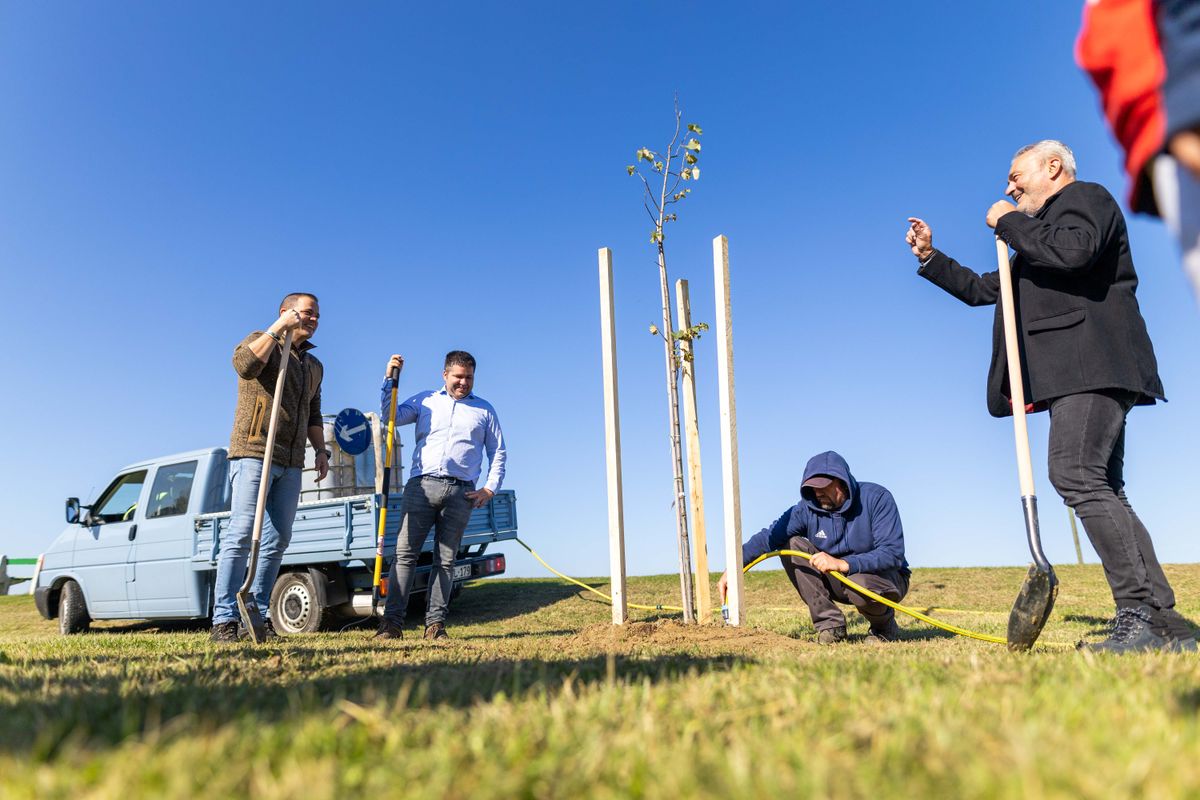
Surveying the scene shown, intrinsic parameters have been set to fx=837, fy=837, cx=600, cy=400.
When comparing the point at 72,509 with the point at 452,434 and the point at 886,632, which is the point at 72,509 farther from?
the point at 886,632

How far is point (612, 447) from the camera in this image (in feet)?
18.1

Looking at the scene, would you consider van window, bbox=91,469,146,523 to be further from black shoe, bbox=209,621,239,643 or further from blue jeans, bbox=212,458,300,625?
black shoe, bbox=209,621,239,643

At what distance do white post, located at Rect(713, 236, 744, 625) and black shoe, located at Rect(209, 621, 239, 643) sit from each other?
305 cm

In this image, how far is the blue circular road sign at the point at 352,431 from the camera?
9.52m

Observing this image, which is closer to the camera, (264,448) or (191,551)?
(264,448)

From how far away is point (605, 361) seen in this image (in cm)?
568

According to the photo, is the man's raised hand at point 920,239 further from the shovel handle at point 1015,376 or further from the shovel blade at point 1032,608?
the shovel blade at point 1032,608

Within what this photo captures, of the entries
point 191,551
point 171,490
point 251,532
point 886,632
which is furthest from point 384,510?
point 886,632

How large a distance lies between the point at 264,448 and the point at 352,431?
4.61m

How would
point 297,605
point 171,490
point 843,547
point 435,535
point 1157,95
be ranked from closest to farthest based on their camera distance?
point 1157,95
point 843,547
point 435,535
point 297,605
point 171,490

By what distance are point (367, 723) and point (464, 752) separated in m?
0.27

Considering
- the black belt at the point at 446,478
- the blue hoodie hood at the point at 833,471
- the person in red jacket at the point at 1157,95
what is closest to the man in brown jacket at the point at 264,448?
the black belt at the point at 446,478

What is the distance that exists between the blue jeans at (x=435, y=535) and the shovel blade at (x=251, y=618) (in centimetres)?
115

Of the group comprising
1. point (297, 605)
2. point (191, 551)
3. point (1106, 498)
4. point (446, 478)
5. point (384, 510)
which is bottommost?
point (297, 605)
